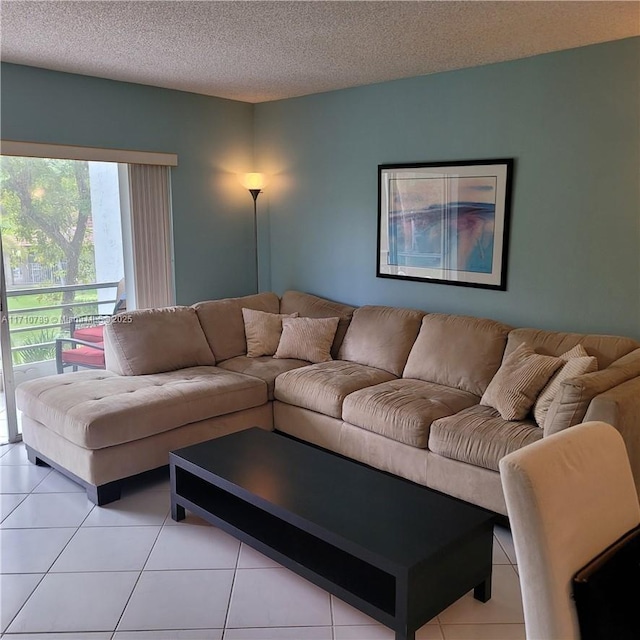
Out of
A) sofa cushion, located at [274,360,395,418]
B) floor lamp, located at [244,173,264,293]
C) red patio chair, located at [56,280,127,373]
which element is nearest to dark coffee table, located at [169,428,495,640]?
sofa cushion, located at [274,360,395,418]

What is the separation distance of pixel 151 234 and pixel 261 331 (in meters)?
1.14

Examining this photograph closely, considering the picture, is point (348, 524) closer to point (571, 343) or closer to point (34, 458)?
point (571, 343)

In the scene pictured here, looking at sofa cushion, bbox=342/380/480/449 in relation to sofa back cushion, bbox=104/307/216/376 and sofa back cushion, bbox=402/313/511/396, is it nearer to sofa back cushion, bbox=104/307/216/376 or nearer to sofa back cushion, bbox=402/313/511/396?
sofa back cushion, bbox=402/313/511/396

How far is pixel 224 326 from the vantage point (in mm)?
4539

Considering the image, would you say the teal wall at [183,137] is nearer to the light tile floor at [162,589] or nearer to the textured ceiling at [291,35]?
the textured ceiling at [291,35]

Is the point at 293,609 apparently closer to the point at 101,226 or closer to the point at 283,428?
the point at 283,428

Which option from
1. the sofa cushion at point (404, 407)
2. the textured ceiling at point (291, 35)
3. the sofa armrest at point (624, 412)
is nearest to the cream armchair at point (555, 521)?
the sofa armrest at point (624, 412)

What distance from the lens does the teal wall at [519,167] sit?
3328mm

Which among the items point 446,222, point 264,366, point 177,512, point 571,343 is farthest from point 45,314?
point 571,343

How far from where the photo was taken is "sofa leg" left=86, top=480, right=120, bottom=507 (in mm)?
3215

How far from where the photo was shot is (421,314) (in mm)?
4145

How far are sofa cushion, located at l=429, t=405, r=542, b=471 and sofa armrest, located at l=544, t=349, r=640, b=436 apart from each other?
0.17 m

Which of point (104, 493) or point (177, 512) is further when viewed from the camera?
point (104, 493)

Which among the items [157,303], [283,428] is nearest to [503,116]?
[283,428]
